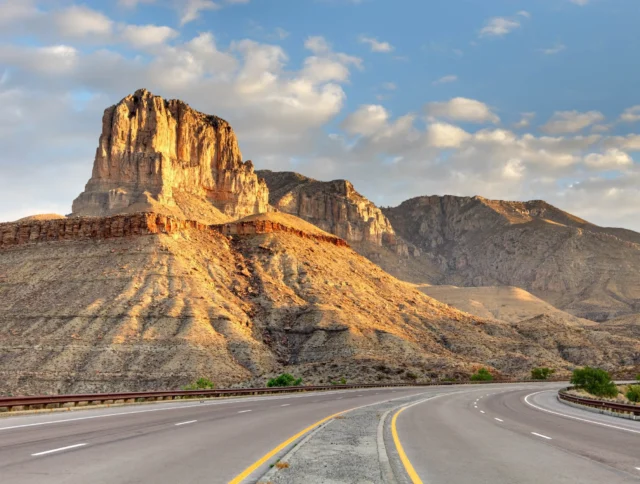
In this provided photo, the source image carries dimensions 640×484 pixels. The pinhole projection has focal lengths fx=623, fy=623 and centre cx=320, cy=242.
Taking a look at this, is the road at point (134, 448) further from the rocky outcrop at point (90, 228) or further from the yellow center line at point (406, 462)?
the rocky outcrop at point (90, 228)

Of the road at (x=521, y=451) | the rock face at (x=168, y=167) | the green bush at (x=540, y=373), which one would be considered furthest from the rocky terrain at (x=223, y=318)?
the road at (x=521, y=451)

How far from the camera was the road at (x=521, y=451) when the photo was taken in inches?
432

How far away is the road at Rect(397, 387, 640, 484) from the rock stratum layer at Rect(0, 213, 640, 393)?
155 feet

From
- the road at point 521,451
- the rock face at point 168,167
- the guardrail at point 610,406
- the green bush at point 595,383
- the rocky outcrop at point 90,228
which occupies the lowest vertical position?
the green bush at point 595,383

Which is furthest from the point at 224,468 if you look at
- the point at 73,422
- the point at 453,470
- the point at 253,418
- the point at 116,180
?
the point at 116,180

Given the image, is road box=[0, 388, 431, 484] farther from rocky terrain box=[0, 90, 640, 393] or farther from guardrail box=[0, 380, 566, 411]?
rocky terrain box=[0, 90, 640, 393]

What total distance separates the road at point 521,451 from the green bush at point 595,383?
121 feet

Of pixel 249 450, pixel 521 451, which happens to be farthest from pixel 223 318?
pixel 521 451

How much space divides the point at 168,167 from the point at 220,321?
3729 inches

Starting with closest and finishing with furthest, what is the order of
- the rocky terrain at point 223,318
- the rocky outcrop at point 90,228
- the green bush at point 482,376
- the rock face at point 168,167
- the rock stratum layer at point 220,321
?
the rock stratum layer at point 220,321, the rocky terrain at point 223,318, the green bush at point 482,376, the rocky outcrop at point 90,228, the rock face at point 168,167

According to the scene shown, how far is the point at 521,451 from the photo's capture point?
47.4ft

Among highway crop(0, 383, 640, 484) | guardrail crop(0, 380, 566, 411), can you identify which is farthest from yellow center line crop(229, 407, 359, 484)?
guardrail crop(0, 380, 566, 411)

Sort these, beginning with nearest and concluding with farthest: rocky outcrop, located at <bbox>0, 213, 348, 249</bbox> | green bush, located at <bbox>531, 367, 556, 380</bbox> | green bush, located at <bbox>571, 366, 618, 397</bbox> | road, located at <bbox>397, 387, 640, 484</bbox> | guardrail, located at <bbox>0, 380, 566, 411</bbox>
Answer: road, located at <bbox>397, 387, 640, 484</bbox> → guardrail, located at <bbox>0, 380, 566, 411</bbox> → green bush, located at <bbox>571, 366, 618, 397</bbox> → green bush, located at <bbox>531, 367, 556, 380</bbox> → rocky outcrop, located at <bbox>0, 213, 348, 249</bbox>

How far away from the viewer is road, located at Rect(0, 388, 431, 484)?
33.9 ft
